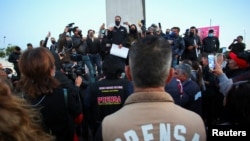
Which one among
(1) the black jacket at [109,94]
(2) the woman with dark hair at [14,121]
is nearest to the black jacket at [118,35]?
(1) the black jacket at [109,94]

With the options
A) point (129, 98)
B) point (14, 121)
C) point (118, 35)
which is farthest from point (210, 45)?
point (14, 121)

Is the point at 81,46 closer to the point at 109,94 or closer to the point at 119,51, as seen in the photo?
the point at 119,51

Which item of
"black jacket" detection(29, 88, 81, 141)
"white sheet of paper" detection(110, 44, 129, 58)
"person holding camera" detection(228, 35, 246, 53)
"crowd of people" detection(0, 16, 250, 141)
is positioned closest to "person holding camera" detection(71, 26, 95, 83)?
"white sheet of paper" detection(110, 44, 129, 58)

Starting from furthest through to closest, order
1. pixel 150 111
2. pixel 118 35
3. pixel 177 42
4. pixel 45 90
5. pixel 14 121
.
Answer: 1. pixel 177 42
2. pixel 118 35
3. pixel 45 90
4. pixel 150 111
5. pixel 14 121

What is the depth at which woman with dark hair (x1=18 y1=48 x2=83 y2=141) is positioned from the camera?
2.76m

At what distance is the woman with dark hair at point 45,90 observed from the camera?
276cm

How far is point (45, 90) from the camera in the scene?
2.78 meters

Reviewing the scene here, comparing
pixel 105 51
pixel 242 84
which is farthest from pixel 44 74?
pixel 105 51

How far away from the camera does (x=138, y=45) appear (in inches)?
73.8

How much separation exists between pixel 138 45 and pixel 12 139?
936 millimetres

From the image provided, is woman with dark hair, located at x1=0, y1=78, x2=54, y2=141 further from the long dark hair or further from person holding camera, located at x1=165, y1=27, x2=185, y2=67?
person holding camera, located at x1=165, y1=27, x2=185, y2=67

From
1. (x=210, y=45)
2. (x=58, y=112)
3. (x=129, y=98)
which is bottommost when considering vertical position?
(x=210, y=45)

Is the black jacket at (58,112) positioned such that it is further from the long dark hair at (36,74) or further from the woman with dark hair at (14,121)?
the woman with dark hair at (14,121)

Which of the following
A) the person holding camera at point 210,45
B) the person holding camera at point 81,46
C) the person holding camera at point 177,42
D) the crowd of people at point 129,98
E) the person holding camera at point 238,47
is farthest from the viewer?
the person holding camera at point 210,45
